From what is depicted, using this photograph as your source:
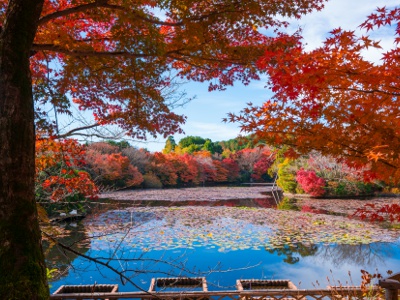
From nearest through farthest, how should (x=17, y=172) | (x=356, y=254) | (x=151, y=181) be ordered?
(x=17, y=172) < (x=356, y=254) < (x=151, y=181)

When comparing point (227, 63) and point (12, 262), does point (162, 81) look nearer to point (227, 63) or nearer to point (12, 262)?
point (227, 63)

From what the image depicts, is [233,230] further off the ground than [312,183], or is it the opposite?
[312,183]

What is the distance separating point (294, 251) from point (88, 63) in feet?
23.4

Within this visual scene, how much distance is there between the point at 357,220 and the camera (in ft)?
42.9

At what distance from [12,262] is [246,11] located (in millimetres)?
3263

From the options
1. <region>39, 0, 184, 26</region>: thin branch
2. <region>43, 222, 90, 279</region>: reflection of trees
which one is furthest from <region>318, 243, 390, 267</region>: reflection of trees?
<region>39, 0, 184, 26</region>: thin branch

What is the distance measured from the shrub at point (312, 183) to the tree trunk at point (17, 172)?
66.9 feet

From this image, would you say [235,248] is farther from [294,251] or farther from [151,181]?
[151,181]

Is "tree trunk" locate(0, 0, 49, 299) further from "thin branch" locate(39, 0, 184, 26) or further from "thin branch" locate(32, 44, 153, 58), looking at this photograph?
"thin branch" locate(32, 44, 153, 58)

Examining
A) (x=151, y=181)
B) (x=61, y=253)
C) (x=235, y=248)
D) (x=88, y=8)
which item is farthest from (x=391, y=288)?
(x=151, y=181)

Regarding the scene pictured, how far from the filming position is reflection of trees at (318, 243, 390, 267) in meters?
8.20

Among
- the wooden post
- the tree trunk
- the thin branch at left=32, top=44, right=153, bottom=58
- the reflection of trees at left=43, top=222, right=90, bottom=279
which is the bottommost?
the reflection of trees at left=43, top=222, right=90, bottom=279

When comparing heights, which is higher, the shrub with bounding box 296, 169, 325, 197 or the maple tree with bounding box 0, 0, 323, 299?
the maple tree with bounding box 0, 0, 323, 299

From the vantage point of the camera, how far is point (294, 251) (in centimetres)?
890
